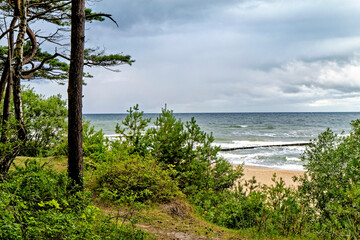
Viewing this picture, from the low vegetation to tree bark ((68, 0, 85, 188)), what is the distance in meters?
0.28

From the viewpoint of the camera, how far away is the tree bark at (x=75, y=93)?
504 centimetres

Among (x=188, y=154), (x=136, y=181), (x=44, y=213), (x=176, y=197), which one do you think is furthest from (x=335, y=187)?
(x=44, y=213)

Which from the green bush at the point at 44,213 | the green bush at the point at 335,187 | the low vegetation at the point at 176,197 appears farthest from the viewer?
the green bush at the point at 335,187

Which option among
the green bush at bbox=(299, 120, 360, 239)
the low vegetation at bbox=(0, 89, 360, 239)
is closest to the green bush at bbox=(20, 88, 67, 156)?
the low vegetation at bbox=(0, 89, 360, 239)

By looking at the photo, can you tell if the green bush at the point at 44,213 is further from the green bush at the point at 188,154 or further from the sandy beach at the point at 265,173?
the sandy beach at the point at 265,173

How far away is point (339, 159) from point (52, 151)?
9.41 meters

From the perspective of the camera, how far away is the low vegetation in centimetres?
369

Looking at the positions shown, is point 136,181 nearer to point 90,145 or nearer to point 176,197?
point 176,197

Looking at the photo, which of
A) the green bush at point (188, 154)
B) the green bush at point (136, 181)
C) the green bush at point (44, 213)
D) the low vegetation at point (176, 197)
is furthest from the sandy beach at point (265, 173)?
the green bush at point (44, 213)

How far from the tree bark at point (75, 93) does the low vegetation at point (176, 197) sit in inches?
11.2

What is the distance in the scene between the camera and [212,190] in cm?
764

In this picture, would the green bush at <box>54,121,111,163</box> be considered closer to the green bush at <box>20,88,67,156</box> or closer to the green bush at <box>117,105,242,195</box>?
the green bush at <box>20,88,67,156</box>

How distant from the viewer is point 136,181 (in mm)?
6359

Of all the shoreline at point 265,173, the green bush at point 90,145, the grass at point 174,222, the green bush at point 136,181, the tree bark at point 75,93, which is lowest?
the shoreline at point 265,173
